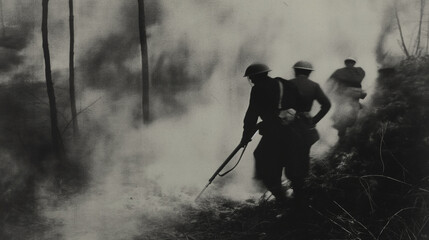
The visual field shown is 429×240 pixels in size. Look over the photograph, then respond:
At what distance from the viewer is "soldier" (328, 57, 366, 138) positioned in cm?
381

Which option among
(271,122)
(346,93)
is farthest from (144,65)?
(346,93)

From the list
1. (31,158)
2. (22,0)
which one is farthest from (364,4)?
(31,158)

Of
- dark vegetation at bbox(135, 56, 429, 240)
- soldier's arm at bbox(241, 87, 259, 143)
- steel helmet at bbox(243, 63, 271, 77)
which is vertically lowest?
dark vegetation at bbox(135, 56, 429, 240)

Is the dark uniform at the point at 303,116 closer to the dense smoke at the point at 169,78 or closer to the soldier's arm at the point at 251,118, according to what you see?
the dense smoke at the point at 169,78

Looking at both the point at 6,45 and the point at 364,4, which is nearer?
the point at 6,45

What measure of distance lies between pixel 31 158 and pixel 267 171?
2.15 m

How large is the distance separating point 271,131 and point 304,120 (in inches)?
12.9

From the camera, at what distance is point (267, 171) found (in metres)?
3.79

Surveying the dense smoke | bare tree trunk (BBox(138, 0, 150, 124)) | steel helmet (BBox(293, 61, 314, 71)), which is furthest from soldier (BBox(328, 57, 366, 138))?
bare tree trunk (BBox(138, 0, 150, 124))

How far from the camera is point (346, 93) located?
3842mm

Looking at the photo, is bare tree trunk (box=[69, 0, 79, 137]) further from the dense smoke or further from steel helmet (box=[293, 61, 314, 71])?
steel helmet (box=[293, 61, 314, 71])

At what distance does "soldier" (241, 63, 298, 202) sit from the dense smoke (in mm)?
82

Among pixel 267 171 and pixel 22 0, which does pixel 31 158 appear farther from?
pixel 267 171

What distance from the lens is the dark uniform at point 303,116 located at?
149 inches
